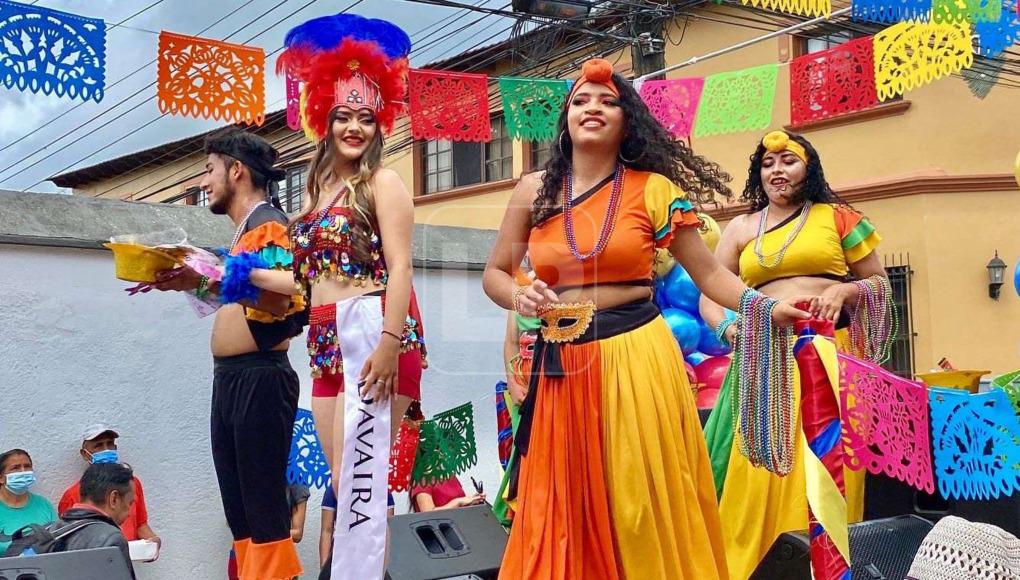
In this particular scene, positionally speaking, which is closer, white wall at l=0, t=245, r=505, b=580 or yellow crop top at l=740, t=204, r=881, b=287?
yellow crop top at l=740, t=204, r=881, b=287

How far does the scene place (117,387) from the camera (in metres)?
6.18

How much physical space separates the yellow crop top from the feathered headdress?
1.84 m

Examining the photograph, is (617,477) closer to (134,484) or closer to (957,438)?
(957,438)

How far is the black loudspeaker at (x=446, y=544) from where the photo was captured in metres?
3.91

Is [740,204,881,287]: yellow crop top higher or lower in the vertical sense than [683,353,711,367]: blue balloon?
higher

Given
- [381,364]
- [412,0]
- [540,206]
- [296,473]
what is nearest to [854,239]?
[540,206]

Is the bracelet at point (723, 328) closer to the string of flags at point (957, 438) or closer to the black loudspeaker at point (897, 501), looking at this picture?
the black loudspeaker at point (897, 501)

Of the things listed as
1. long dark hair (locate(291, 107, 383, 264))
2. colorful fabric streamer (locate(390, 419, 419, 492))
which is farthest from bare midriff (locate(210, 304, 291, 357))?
colorful fabric streamer (locate(390, 419, 419, 492))

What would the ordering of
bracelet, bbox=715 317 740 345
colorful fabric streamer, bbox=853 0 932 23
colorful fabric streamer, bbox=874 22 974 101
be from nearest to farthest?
bracelet, bbox=715 317 740 345 → colorful fabric streamer, bbox=853 0 932 23 → colorful fabric streamer, bbox=874 22 974 101

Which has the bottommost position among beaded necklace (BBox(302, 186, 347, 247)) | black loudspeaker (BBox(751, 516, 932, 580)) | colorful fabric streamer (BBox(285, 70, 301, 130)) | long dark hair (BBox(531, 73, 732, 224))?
black loudspeaker (BBox(751, 516, 932, 580))

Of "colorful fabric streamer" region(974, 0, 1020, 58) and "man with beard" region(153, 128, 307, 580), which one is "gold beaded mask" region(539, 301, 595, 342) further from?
"colorful fabric streamer" region(974, 0, 1020, 58)

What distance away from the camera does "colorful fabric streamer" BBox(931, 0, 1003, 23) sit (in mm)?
6203

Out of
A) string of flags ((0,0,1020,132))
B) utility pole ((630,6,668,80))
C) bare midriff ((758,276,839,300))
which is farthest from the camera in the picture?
utility pole ((630,6,668,80))

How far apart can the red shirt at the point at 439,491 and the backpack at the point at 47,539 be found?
70.4 inches
